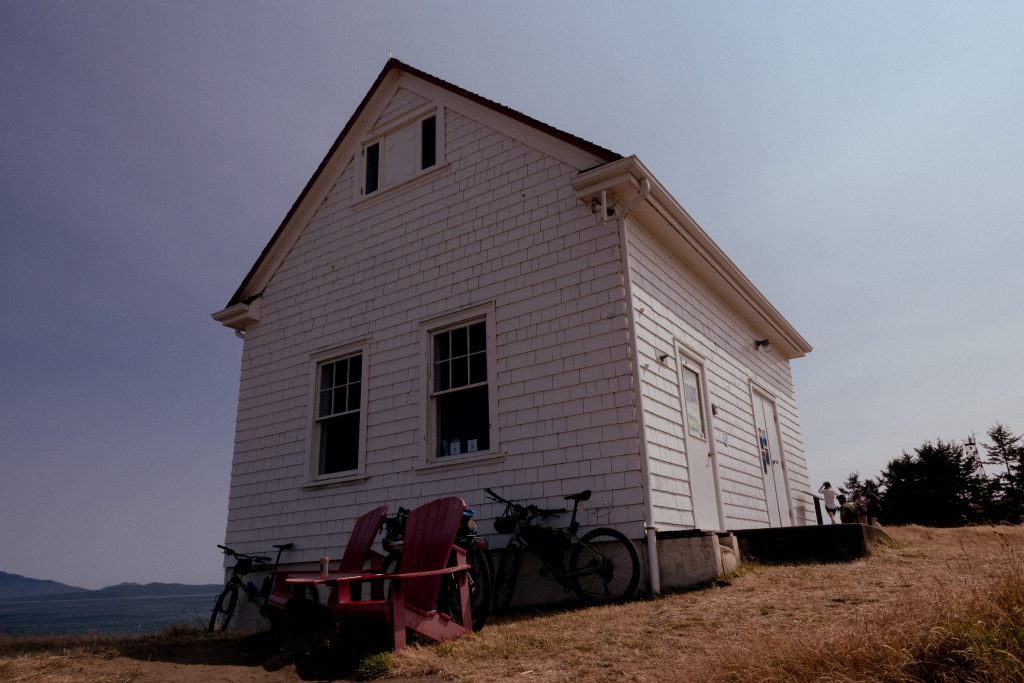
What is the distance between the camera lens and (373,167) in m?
11.5

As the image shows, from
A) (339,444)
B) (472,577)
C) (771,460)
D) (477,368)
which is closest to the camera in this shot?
(472,577)

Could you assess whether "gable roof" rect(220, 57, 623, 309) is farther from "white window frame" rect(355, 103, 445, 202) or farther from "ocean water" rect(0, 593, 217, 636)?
"ocean water" rect(0, 593, 217, 636)

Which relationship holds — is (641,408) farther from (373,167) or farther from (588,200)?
(373,167)

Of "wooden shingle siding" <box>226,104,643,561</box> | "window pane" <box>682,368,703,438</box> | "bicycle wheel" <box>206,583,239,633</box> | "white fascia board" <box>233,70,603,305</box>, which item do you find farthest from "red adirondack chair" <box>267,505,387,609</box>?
"white fascia board" <box>233,70,603,305</box>

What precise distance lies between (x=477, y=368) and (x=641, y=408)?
230 cm

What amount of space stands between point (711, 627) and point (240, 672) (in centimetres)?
360

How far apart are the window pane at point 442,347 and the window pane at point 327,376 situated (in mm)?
2088

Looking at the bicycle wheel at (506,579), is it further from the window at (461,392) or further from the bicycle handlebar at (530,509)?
the window at (461,392)

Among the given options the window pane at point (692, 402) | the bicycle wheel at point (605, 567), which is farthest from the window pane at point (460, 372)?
the window pane at point (692, 402)

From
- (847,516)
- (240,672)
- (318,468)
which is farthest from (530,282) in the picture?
(847,516)

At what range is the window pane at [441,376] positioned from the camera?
366 inches

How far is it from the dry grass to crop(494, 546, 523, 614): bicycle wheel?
80 centimetres

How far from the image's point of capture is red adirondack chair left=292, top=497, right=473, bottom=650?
17.1 feet

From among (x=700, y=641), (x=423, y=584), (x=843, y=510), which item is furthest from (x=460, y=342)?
(x=843, y=510)
